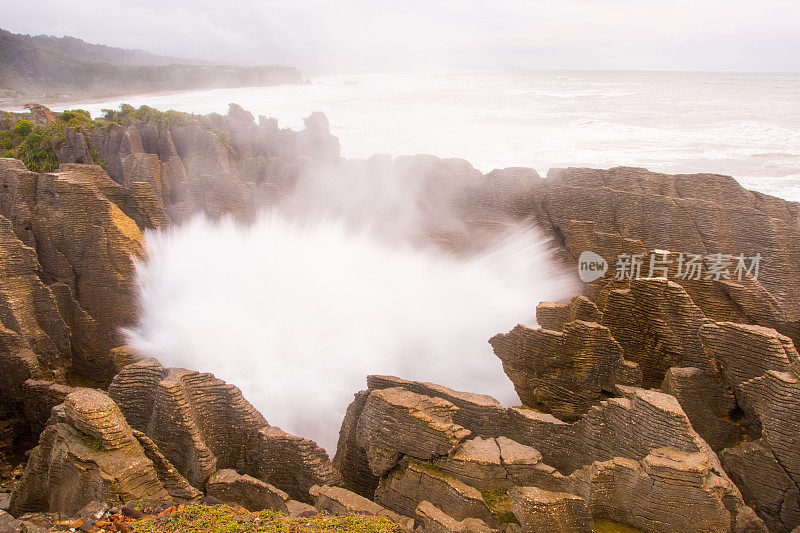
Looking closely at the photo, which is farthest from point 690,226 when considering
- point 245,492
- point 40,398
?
point 40,398

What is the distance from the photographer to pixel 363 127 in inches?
1779

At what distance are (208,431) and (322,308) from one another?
13.4 feet

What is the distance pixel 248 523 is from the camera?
17.5 feet

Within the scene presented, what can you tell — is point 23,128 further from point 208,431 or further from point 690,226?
point 690,226

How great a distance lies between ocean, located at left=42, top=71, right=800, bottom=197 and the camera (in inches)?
1130

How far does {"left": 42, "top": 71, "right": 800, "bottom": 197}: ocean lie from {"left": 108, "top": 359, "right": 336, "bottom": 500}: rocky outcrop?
21.4m

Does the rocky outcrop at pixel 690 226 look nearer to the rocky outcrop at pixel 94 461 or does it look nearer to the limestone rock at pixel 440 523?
the limestone rock at pixel 440 523

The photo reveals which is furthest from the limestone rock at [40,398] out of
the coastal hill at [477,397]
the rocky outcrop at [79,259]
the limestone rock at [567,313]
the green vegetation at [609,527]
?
the green vegetation at [609,527]

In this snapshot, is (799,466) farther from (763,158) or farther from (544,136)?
(544,136)

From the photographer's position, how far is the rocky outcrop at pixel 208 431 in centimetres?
680

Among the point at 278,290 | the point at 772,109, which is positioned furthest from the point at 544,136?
the point at 278,290

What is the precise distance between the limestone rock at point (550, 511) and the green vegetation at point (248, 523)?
126cm

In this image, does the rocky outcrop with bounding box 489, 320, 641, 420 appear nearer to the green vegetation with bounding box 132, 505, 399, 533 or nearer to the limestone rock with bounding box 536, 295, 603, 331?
the limestone rock with bounding box 536, 295, 603, 331

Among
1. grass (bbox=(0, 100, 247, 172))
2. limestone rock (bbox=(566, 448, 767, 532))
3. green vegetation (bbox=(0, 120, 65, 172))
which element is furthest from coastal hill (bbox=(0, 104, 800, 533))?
green vegetation (bbox=(0, 120, 65, 172))
